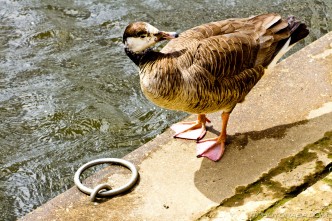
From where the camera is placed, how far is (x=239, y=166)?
15.3 ft

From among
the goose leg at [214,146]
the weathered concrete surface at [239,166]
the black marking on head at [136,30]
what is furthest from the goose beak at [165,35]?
the weathered concrete surface at [239,166]

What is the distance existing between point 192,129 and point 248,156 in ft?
2.09

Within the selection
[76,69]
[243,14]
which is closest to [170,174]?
[76,69]

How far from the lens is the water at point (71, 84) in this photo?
19.2 ft

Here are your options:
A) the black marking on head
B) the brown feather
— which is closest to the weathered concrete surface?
the brown feather

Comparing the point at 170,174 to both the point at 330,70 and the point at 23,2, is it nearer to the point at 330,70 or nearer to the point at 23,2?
the point at 330,70

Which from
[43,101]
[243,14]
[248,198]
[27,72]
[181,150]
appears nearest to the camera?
[248,198]

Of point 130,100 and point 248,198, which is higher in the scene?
point 248,198

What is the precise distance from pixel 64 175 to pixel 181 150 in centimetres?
A: 141

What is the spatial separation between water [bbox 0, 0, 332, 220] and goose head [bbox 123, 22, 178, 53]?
1746mm

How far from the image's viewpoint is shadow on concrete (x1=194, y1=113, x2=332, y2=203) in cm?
448

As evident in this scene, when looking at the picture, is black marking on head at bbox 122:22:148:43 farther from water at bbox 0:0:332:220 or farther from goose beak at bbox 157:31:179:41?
water at bbox 0:0:332:220

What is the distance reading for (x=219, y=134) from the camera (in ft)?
16.9

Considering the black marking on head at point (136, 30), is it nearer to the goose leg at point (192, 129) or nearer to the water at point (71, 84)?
the goose leg at point (192, 129)
